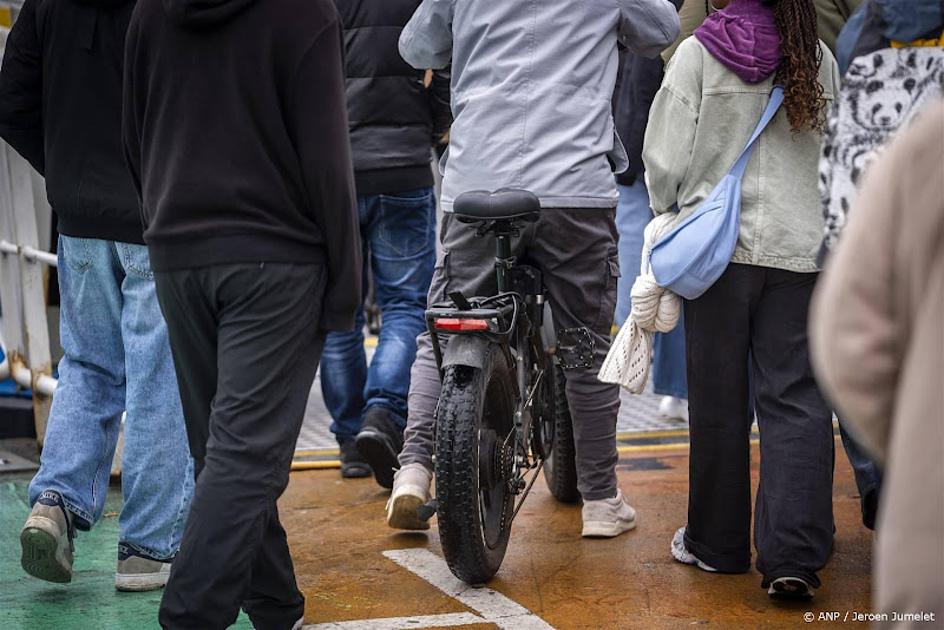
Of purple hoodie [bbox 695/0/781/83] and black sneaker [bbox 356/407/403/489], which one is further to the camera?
black sneaker [bbox 356/407/403/489]

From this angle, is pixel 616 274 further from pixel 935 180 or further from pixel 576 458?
pixel 935 180

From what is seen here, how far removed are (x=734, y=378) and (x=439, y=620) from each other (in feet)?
4.04

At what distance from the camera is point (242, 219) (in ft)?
12.0

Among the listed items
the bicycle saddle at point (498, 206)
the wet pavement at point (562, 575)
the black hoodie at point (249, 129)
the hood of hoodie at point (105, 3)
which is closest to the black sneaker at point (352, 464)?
the wet pavement at point (562, 575)

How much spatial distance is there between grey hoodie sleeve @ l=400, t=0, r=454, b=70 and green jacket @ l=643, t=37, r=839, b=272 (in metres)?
0.95

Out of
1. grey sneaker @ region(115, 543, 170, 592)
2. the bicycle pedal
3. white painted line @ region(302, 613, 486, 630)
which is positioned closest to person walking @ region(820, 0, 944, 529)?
white painted line @ region(302, 613, 486, 630)

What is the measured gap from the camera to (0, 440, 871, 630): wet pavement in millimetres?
4453

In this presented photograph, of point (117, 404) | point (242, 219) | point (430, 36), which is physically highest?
point (430, 36)

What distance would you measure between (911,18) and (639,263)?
381 cm

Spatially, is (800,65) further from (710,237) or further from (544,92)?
(544,92)

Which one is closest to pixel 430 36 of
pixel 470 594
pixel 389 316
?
pixel 389 316

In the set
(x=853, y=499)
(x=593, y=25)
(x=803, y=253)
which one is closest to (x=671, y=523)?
(x=853, y=499)

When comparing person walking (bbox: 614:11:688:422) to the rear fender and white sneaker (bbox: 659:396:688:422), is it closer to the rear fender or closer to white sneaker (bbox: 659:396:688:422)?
white sneaker (bbox: 659:396:688:422)

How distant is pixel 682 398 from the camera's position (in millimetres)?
7672
